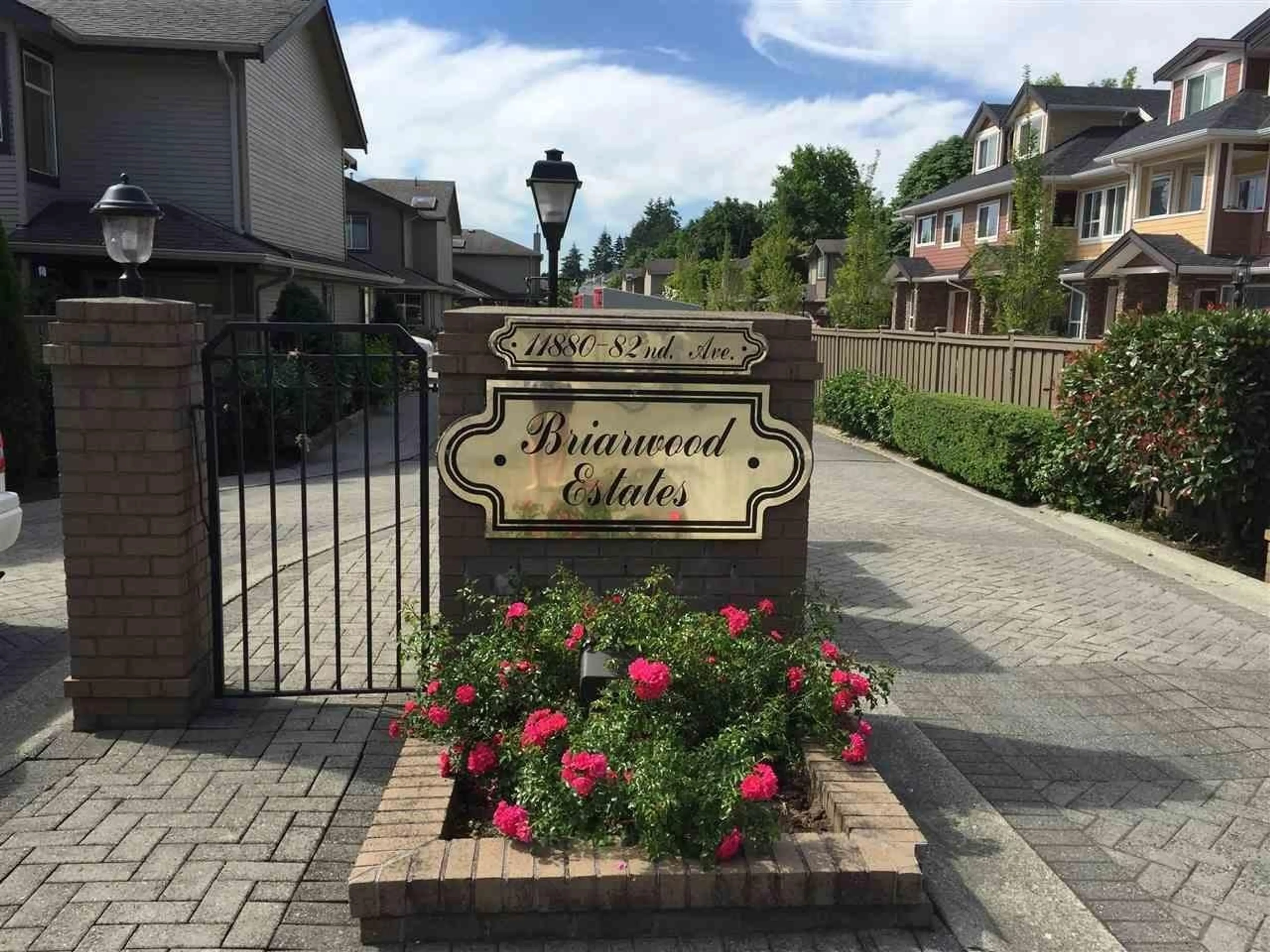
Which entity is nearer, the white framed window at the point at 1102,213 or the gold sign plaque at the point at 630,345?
the gold sign plaque at the point at 630,345

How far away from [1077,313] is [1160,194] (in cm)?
445

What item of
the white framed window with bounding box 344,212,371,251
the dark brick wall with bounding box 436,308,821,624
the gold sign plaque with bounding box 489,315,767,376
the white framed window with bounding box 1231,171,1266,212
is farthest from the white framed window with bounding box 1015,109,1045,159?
the gold sign plaque with bounding box 489,315,767,376

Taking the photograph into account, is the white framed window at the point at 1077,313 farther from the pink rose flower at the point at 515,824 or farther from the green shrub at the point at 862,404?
the pink rose flower at the point at 515,824

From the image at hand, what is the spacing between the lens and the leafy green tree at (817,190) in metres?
84.8

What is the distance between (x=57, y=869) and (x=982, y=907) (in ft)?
9.23

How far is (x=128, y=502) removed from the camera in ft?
13.6

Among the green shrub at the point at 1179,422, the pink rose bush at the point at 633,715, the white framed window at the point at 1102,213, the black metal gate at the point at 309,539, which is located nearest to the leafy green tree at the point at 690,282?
the white framed window at the point at 1102,213

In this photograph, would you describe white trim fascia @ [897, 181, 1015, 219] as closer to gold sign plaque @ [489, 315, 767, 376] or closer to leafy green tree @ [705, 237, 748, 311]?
leafy green tree @ [705, 237, 748, 311]

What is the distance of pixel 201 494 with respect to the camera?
176 inches

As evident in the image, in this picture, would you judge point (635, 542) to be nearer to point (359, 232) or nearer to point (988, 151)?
point (359, 232)

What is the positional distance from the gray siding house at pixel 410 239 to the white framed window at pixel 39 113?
49.7ft

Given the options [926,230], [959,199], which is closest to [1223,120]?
[959,199]

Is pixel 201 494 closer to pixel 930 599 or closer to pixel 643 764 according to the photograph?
pixel 643 764

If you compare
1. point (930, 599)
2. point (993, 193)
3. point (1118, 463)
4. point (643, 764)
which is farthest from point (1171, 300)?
point (643, 764)
